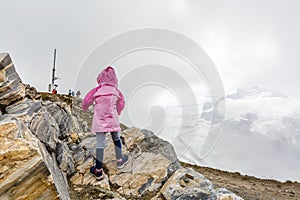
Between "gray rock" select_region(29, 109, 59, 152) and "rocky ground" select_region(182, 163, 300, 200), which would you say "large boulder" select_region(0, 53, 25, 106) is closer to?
"gray rock" select_region(29, 109, 59, 152)

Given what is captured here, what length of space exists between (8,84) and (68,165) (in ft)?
9.77

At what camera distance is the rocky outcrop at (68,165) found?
13.6 feet

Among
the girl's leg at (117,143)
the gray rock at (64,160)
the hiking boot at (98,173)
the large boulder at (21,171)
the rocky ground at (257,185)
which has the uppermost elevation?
the rocky ground at (257,185)

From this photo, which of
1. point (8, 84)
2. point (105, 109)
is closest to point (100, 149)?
point (105, 109)

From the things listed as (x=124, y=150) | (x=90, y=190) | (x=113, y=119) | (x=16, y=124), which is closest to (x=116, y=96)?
(x=113, y=119)

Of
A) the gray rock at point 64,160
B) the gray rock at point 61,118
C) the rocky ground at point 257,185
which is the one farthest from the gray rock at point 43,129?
the rocky ground at point 257,185

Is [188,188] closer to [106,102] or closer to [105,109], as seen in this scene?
[105,109]

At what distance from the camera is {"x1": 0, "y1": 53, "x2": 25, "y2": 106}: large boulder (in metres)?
6.48

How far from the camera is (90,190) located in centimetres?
656

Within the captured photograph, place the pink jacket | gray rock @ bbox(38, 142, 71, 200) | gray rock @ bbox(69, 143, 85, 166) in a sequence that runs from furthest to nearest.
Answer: gray rock @ bbox(69, 143, 85, 166), the pink jacket, gray rock @ bbox(38, 142, 71, 200)

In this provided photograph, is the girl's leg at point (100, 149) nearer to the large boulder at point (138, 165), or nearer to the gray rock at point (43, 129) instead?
the large boulder at point (138, 165)

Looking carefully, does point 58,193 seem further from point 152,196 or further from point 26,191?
point 152,196

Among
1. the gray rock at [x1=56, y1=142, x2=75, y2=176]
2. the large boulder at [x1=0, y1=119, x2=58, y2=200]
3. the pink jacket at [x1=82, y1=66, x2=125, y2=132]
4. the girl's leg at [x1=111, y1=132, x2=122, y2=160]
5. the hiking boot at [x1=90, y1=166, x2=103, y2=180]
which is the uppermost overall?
the pink jacket at [x1=82, y1=66, x2=125, y2=132]

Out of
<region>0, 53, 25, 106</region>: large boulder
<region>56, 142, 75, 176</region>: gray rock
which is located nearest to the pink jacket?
<region>56, 142, 75, 176</region>: gray rock
